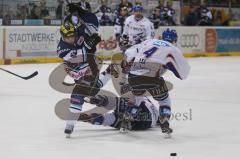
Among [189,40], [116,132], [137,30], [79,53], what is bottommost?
[116,132]

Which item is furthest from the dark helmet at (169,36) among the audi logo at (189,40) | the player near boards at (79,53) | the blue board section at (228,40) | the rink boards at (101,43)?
the blue board section at (228,40)

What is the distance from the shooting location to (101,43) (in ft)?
59.6

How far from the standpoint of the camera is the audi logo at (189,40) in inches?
798

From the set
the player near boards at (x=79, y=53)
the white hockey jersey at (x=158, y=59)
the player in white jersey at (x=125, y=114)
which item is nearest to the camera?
the white hockey jersey at (x=158, y=59)

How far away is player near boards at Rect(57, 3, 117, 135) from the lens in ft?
22.7

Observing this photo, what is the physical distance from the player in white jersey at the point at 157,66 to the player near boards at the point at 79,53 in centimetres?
43

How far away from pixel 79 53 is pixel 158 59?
0.93 m

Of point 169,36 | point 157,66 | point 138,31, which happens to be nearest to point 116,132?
point 157,66

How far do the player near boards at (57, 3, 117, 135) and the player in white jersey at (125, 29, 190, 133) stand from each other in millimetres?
433

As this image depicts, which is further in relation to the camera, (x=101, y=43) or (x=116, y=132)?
(x=101, y=43)

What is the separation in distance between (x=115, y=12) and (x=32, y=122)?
11.9m

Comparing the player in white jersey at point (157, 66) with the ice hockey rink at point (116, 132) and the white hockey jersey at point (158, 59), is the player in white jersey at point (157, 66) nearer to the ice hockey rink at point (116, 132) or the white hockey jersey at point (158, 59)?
the white hockey jersey at point (158, 59)

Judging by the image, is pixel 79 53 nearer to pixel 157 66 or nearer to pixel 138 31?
pixel 157 66

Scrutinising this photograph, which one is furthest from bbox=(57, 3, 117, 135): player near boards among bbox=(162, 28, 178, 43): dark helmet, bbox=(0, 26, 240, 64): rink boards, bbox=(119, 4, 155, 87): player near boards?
bbox=(0, 26, 240, 64): rink boards
